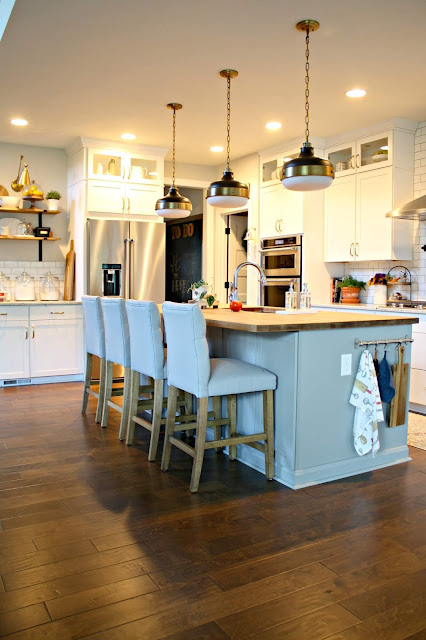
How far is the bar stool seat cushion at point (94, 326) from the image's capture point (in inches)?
168

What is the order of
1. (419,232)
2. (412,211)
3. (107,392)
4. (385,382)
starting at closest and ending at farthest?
(385,382) < (107,392) < (412,211) < (419,232)

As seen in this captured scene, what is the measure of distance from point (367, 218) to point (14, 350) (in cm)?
380

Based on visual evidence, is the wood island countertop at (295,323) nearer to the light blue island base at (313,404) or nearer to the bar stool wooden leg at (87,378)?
the light blue island base at (313,404)

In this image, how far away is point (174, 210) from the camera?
4711 millimetres

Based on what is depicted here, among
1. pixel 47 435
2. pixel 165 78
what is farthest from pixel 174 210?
pixel 47 435

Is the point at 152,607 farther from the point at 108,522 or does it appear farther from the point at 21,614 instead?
the point at 108,522

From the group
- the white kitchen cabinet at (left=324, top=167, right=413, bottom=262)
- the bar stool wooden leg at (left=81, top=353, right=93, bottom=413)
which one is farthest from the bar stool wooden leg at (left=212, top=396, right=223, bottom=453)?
the white kitchen cabinet at (left=324, top=167, right=413, bottom=262)

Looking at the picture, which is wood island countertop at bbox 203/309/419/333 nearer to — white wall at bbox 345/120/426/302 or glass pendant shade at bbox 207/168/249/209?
glass pendant shade at bbox 207/168/249/209

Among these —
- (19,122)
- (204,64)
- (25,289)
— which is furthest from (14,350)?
(204,64)

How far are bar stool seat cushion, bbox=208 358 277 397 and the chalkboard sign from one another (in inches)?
184

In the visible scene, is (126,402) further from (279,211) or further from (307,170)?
(279,211)

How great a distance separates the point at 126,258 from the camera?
20.4 ft

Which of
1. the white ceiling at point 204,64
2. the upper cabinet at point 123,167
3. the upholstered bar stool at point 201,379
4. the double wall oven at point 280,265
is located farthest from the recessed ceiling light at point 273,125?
the upholstered bar stool at point 201,379

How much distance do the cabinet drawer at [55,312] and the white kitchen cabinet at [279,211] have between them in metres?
2.29
